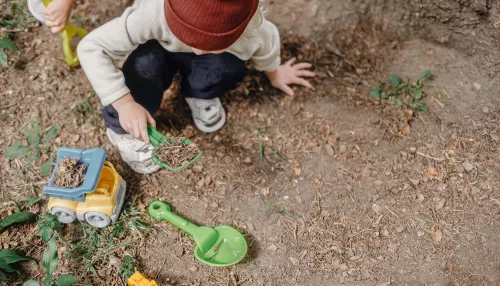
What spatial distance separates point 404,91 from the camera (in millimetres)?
2234

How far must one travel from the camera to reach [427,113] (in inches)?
85.4

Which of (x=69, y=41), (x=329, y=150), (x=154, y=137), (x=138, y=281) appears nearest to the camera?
(x=138, y=281)

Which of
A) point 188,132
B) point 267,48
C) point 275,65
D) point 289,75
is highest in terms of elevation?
point 267,48

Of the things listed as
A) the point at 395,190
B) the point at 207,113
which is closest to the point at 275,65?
the point at 207,113

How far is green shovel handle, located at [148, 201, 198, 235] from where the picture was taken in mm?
1854

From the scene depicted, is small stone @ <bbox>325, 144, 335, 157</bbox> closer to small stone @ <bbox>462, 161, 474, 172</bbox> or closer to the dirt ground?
the dirt ground

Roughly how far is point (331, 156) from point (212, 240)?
Answer: 62cm

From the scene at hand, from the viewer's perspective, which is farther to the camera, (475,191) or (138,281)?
(475,191)

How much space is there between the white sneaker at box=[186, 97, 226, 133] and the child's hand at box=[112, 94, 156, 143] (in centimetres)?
37

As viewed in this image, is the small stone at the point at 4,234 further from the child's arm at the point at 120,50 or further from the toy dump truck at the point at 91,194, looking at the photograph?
the child's arm at the point at 120,50

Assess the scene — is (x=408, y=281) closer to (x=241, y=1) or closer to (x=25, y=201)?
(x=241, y=1)

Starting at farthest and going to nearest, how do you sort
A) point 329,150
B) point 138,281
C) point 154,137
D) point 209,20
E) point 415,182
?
1. point 329,150
2. point 415,182
3. point 154,137
4. point 138,281
5. point 209,20

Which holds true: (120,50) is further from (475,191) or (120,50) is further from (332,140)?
(475,191)

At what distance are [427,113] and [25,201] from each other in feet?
5.54
